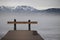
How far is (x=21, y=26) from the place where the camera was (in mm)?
2979

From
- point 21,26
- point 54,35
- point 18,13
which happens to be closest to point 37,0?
point 18,13

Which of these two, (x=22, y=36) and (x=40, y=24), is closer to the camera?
(x=22, y=36)

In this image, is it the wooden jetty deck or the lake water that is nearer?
the wooden jetty deck

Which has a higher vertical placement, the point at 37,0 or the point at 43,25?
the point at 37,0

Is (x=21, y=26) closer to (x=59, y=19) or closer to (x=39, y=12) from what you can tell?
(x=39, y=12)

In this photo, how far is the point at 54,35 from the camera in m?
3.00

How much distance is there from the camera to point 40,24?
2.97 m

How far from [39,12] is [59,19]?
0.51 meters

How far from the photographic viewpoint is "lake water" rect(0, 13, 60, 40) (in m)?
2.94

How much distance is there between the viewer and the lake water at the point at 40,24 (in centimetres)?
294

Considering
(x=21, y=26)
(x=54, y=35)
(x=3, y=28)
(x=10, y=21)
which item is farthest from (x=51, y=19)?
(x=3, y=28)

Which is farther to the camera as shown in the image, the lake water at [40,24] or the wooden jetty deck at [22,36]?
the lake water at [40,24]

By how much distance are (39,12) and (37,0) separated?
290mm

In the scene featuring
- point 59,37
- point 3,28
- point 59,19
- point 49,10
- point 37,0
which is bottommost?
point 59,37
